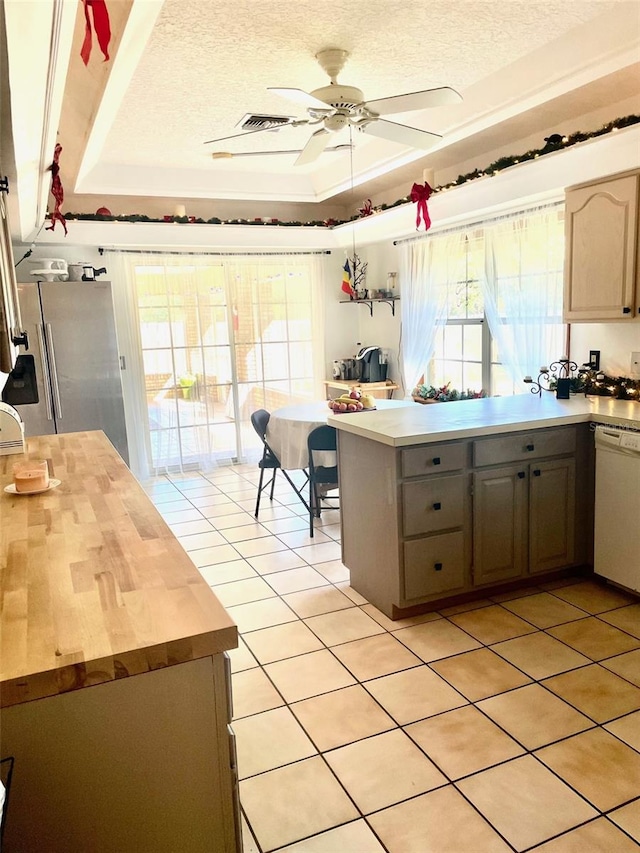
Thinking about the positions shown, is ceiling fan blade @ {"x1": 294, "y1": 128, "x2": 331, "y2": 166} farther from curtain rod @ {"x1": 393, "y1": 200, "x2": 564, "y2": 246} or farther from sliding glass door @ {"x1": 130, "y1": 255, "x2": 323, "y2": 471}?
sliding glass door @ {"x1": 130, "y1": 255, "x2": 323, "y2": 471}

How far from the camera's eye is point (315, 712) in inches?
92.5

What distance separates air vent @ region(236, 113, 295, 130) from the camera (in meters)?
2.92

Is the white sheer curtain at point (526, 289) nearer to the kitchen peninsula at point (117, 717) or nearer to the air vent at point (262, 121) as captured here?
the air vent at point (262, 121)

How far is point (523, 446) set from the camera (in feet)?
10.4

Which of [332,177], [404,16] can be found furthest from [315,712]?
[332,177]

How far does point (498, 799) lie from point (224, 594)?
1.83m

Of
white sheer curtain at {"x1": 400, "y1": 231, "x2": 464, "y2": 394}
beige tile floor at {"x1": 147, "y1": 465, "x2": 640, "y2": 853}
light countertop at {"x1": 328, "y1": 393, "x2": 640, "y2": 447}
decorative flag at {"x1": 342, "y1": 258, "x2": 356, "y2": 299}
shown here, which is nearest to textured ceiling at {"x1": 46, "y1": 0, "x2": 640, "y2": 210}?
Answer: white sheer curtain at {"x1": 400, "y1": 231, "x2": 464, "y2": 394}

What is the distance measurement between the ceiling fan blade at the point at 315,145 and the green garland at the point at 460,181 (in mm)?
1226

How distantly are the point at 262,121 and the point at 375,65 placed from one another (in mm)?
694

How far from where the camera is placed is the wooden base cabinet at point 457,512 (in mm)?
2959

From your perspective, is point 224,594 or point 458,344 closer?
point 224,594

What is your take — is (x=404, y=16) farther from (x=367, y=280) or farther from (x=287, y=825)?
(x=367, y=280)

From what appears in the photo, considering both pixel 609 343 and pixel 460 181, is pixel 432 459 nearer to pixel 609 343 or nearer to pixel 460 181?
pixel 609 343

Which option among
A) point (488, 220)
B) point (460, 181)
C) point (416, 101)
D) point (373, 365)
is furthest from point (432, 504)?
point (373, 365)
